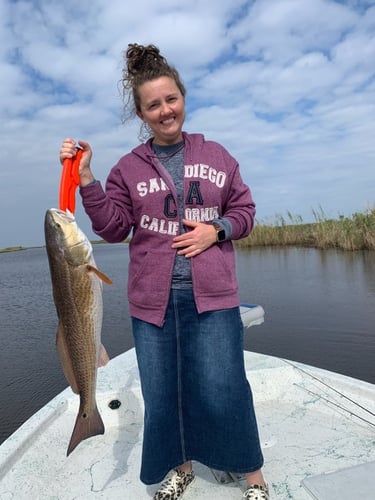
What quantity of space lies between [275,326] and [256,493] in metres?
7.21

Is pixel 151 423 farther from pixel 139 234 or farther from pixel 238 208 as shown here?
pixel 238 208

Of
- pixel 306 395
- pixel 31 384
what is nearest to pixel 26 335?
pixel 31 384

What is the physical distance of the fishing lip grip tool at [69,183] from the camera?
237cm

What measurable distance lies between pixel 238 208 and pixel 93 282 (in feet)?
3.23

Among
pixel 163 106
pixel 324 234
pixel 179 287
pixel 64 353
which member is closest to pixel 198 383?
pixel 179 287

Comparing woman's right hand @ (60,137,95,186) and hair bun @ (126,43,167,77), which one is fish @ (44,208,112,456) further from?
hair bun @ (126,43,167,77)

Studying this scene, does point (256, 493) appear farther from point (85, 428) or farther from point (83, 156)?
point (83, 156)

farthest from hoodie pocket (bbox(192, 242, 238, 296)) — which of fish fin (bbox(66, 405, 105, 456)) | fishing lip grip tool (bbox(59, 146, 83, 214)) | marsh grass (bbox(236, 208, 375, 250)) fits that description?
marsh grass (bbox(236, 208, 375, 250))

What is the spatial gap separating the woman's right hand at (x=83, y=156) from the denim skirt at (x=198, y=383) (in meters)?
0.80

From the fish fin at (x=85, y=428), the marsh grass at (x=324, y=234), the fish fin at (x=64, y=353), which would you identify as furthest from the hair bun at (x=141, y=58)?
the marsh grass at (x=324, y=234)

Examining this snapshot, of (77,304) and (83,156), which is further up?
(83,156)

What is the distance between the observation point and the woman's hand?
255 centimetres

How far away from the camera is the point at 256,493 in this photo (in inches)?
103

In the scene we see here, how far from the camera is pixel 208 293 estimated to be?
102 inches
